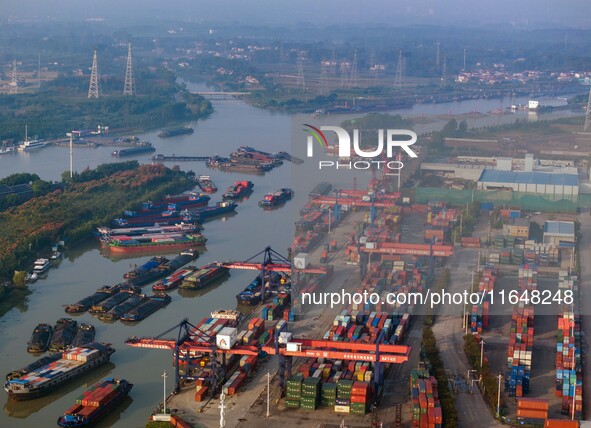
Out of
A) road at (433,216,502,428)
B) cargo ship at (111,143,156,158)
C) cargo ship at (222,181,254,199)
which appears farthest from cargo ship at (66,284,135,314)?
cargo ship at (111,143,156,158)

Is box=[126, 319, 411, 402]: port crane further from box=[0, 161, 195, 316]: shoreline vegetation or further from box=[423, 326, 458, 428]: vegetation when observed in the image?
box=[0, 161, 195, 316]: shoreline vegetation

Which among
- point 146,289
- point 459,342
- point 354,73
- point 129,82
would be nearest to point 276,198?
point 146,289

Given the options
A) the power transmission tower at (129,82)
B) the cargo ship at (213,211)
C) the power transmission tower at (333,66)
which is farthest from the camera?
the power transmission tower at (333,66)

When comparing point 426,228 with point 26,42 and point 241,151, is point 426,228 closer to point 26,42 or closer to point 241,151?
point 241,151

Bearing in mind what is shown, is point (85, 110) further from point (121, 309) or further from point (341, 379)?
point (341, 379)

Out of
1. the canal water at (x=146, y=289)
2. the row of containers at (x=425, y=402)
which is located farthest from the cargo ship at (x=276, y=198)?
the row of containers at (x=425, y=402)

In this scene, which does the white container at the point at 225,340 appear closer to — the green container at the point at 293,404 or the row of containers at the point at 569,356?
the green container at the point at 293,404

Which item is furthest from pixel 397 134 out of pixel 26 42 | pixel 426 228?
pixel 26 42
